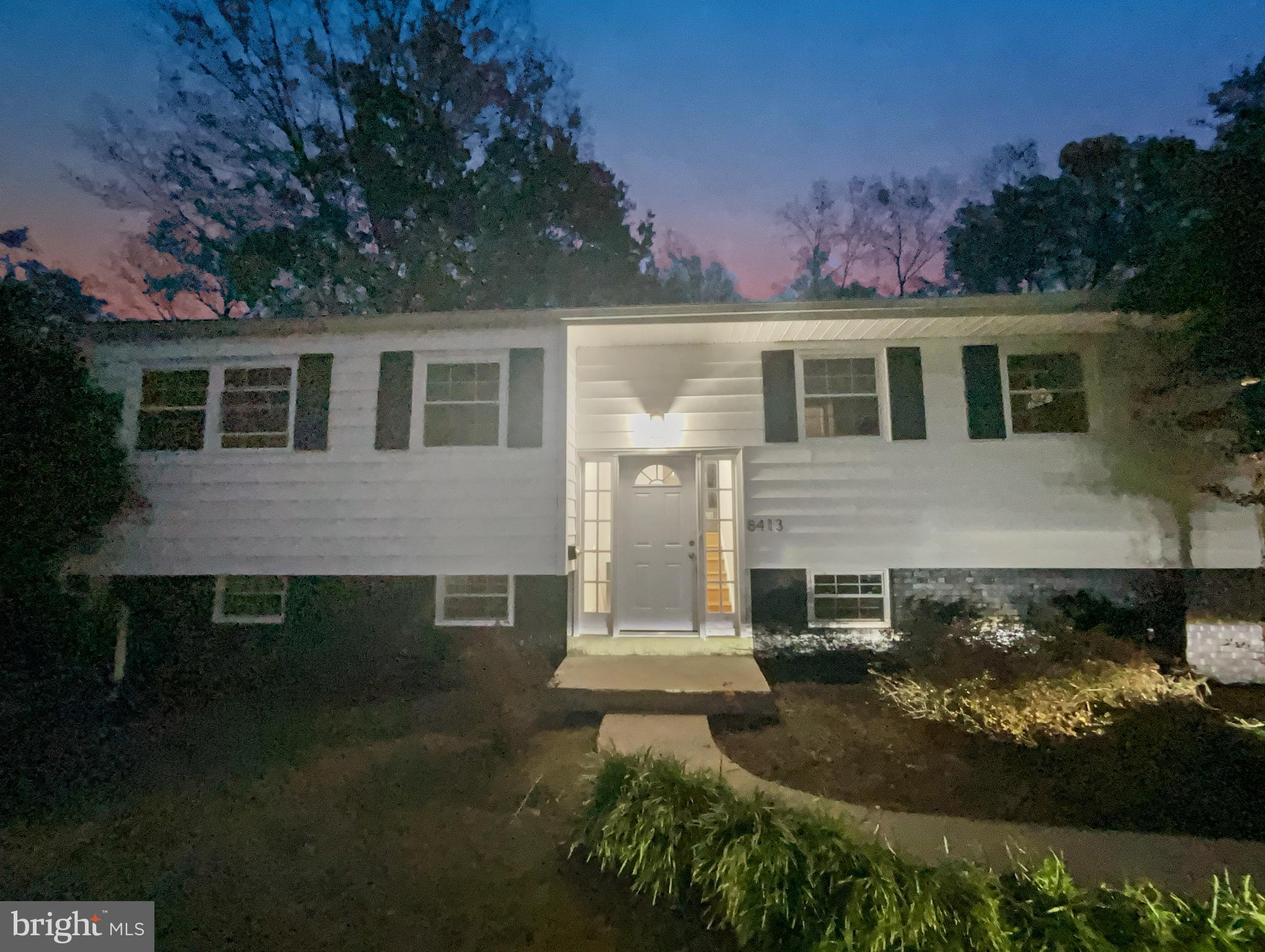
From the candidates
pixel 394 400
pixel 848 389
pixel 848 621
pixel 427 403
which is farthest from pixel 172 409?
pixel 848 621

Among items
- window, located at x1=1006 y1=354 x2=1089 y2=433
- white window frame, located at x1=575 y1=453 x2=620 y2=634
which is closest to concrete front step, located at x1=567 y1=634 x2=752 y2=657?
white window frame, located at x1=575 y1=453 x2=620 y2=634

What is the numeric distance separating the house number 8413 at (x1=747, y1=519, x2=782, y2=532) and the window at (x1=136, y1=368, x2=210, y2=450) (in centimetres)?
694

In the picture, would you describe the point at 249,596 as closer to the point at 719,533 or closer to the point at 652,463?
the point at 652,463

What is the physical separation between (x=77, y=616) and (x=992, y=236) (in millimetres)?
24019

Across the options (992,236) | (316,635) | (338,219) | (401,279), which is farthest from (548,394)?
(992,236)

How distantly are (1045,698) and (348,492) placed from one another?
7578mm

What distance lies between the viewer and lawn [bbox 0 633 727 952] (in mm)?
3143

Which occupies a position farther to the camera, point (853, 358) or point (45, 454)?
point (853, 358)

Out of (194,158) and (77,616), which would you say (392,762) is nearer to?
(77,616)

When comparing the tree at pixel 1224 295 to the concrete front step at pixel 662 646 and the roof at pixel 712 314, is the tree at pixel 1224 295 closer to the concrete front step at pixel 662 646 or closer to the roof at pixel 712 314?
the roof at pixel 712 314

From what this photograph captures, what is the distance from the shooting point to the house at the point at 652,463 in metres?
6.92

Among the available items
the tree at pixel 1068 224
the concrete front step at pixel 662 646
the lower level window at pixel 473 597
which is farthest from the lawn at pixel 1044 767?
the tree at pixel 1068 224

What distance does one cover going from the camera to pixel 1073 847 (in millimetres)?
3531

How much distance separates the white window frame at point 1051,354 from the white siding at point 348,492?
17.4ft
